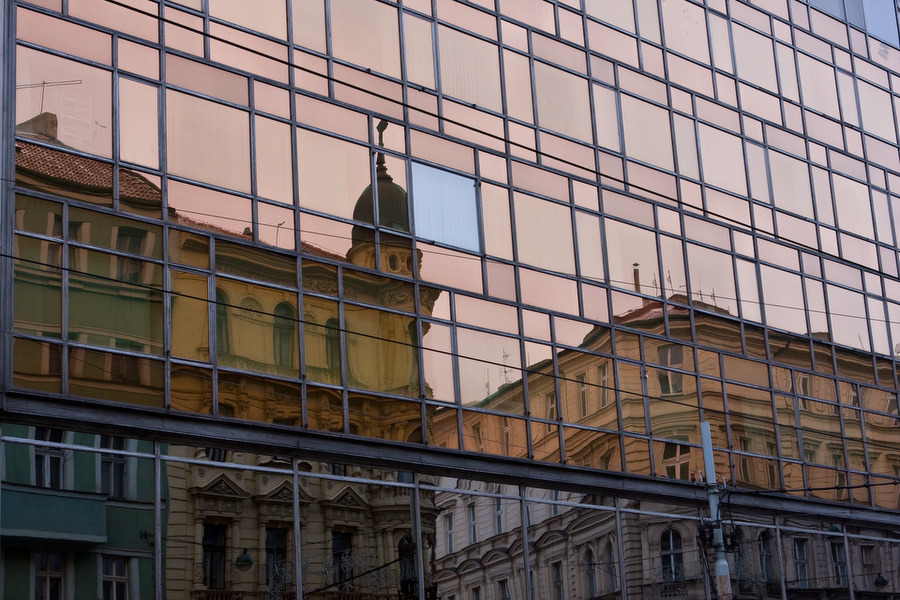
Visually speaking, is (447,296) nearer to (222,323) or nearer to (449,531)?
(449,531)

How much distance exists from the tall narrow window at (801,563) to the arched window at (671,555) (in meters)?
4.11

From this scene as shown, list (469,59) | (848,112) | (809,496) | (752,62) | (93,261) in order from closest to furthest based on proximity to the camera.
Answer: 1. (93,261)
2. (469,59)
3. (809,496)
4. (752,62)
5. (848,112)

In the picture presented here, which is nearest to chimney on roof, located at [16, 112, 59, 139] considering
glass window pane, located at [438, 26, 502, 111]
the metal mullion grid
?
the metal mullion grid

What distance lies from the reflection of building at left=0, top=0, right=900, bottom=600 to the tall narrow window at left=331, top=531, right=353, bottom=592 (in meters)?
0.05

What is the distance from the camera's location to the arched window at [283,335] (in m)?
23.3

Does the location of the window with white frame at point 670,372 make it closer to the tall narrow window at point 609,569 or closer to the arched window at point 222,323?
the tall narrow window at point 609,569

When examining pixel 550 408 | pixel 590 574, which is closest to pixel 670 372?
pixel 550 408

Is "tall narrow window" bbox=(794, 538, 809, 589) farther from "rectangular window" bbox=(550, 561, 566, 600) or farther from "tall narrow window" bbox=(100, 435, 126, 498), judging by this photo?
"tall narrow window" bbox=(100, 435, 126, 498)

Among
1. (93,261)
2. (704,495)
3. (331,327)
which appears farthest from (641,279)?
(93,261)

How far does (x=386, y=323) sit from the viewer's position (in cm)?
2508

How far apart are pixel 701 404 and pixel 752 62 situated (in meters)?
10.4

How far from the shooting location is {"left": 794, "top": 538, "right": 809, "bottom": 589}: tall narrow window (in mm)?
31047

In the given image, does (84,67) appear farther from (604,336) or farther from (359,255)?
(604,336)

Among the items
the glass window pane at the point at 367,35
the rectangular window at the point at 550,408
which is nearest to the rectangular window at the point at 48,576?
the rectangular window at the point at 550,408
